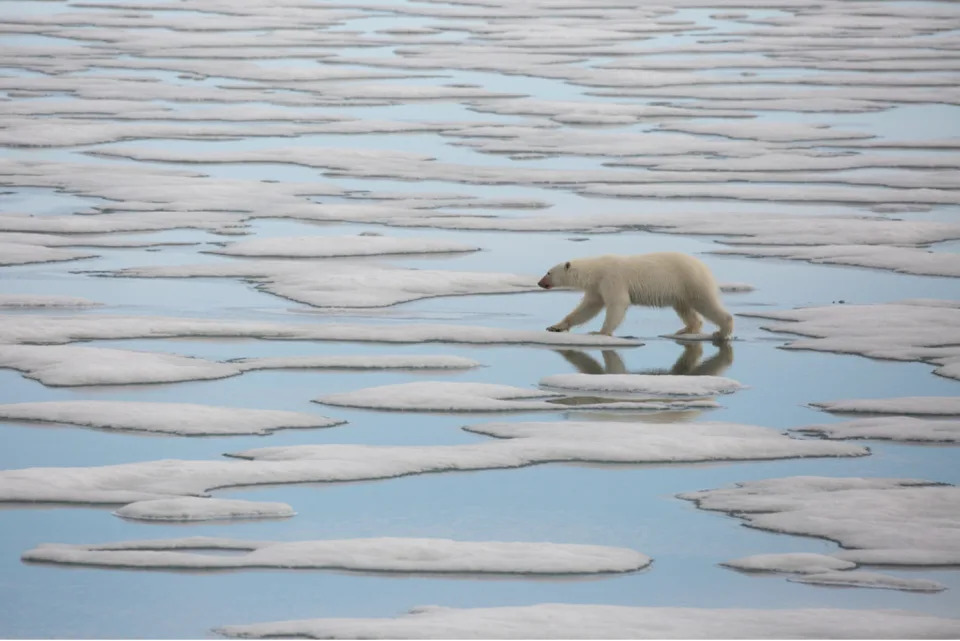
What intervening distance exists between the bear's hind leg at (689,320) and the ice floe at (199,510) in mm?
2758

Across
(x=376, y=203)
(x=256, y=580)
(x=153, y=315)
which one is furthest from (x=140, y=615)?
(x=376, y=203)

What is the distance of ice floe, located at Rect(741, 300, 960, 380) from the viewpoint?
6.78m

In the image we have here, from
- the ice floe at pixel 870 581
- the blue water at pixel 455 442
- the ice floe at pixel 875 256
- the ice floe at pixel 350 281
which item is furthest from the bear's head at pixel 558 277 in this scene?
the ice floe at pixel 870 581

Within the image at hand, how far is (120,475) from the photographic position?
16.4 feet

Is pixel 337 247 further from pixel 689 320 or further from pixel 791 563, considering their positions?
pixel 791 563

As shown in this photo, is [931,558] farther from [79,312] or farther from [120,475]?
[79,312]

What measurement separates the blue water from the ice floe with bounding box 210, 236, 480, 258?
5.3 inches

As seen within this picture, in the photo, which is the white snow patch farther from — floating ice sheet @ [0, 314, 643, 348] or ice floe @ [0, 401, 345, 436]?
floating ice sheet @ [0, 314, 643, 348]

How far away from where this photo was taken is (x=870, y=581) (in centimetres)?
431

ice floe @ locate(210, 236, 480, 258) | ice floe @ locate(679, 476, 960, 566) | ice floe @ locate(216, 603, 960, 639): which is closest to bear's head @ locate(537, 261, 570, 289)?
ice floe @ locate(210, 236, 480, 258)

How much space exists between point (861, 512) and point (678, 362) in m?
1.94

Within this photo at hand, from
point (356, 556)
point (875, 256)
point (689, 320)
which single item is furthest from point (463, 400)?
point (875, 256)

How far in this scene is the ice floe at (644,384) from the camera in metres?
6.15

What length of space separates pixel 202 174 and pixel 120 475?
6282 millimetres
